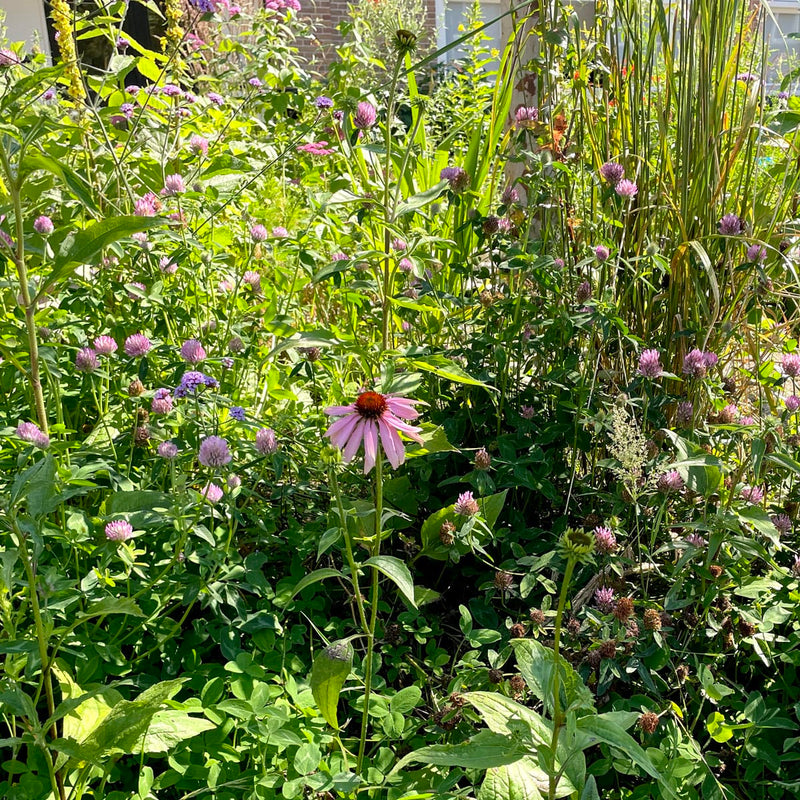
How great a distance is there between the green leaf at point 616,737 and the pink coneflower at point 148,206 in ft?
4.76

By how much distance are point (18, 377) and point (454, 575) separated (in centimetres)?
96

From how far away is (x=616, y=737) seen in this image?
0.85 metres

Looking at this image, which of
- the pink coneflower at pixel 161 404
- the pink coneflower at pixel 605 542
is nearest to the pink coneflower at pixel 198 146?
the pink coneflower at pixel 161 404

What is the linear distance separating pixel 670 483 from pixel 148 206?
1294 millimetres

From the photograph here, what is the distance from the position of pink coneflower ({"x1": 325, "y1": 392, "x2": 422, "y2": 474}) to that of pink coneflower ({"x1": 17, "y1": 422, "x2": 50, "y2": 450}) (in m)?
0.42

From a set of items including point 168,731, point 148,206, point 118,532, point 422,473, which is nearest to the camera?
point 168,731

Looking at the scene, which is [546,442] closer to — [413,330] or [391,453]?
[413,330]

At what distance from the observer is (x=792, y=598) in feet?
4.63

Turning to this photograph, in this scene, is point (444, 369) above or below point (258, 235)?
below

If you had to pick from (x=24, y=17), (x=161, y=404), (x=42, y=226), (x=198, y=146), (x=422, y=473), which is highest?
(x=24, y=17)

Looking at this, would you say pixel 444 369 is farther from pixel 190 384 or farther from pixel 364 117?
pixel 364 117

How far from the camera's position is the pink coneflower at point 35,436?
118 centimetres

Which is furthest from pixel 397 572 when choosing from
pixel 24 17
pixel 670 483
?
pixel 24 17

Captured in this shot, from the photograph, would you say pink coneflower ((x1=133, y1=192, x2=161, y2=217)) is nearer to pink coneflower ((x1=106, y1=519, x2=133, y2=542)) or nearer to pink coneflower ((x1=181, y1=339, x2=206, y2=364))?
pink coneflower ((x1=181, y1=339, x2=206, y2=364))
